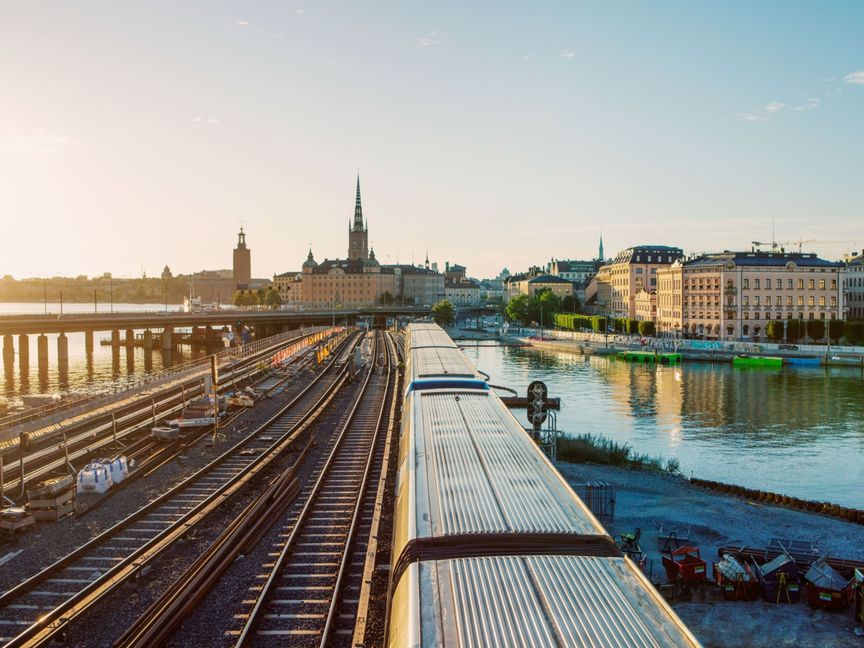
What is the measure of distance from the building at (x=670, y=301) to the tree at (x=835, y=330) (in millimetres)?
17377

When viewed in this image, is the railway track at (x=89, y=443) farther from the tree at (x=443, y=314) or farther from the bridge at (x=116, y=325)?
the tree at (x=443, y=314)

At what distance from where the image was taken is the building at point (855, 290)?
108500 millimetres

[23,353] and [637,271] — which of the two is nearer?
[23,353]

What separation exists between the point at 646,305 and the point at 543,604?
112940 mm

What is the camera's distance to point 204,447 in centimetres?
2441

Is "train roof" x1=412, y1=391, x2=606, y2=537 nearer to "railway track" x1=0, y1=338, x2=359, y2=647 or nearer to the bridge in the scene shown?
"railway track" x1=0, y1=338, x2=359, y2=647

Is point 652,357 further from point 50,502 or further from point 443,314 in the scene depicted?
point 50,502

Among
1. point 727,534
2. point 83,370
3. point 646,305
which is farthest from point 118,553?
point 646,305

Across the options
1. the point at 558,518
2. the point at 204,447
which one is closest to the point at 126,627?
the point at 558,518

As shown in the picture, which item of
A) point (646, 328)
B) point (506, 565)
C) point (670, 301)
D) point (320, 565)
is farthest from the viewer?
point (646, 328)

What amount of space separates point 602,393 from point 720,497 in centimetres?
3208

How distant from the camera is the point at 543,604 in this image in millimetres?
6328

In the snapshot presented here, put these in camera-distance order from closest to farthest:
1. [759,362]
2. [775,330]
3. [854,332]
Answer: [759,362], [854,332], [775,330]

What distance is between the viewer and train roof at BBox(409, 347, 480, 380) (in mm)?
21188
